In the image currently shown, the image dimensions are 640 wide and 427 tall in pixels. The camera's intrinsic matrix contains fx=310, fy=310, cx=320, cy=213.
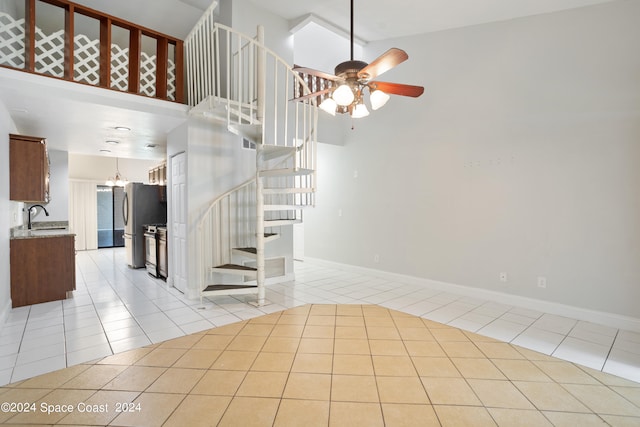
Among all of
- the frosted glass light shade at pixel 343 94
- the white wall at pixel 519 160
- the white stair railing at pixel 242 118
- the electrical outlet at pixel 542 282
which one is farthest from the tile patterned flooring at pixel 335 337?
the frosted glass light shade at pixel 343 94

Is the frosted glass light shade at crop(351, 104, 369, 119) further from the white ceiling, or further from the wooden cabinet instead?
the wooden cabinet

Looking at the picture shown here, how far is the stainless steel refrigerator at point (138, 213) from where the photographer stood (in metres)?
6.05

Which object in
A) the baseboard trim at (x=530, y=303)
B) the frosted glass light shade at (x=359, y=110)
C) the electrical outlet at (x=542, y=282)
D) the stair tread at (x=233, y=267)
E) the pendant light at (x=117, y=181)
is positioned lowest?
the baseboard trim at (x=530, y=303)

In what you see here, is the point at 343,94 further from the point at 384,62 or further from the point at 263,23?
the point at 263,23

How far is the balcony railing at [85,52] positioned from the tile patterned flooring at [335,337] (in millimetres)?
2602

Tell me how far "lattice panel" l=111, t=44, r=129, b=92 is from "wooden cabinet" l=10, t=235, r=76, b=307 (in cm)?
207

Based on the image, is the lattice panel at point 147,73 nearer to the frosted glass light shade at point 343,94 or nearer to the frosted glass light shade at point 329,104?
the frosted glass light shade at point 329,104

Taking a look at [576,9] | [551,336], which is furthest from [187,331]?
[576,9]

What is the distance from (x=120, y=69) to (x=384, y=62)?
3324mm

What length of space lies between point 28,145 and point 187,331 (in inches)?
122

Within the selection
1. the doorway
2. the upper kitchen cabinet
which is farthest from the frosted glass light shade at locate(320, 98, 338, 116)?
the doorway

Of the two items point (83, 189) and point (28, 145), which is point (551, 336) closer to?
point (28, 145)

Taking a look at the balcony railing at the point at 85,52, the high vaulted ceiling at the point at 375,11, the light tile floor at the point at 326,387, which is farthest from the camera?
the high vaulted ceiling at the point at 375,11

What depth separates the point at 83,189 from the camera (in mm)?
8516
